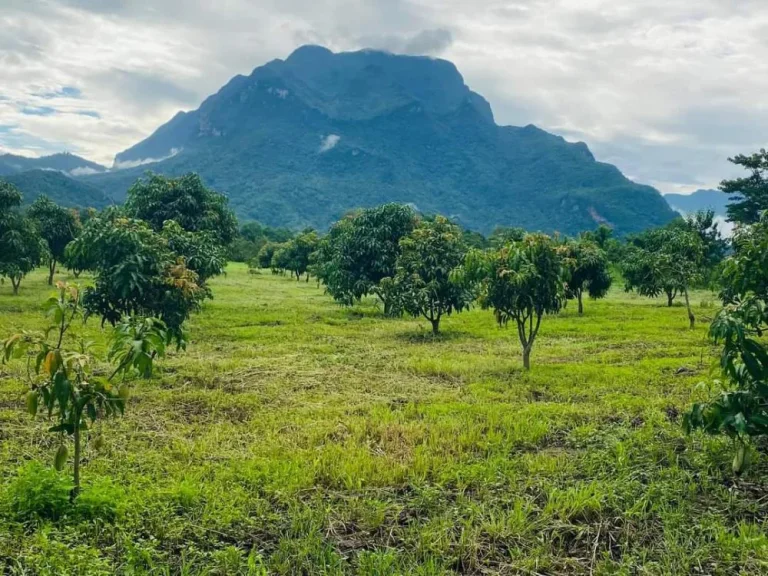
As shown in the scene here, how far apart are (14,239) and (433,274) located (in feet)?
55.4

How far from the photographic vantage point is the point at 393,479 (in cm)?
642

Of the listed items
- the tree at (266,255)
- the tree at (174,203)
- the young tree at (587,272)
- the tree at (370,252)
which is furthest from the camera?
the tree at (266,255)

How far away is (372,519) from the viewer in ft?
18.0

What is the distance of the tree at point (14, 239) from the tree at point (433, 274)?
51.8ft

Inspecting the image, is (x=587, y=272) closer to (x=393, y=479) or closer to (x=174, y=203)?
(x=174, y=203)

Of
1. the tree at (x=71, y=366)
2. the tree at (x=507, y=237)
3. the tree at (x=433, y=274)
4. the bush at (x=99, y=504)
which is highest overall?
the tree at (x=507, y=237)

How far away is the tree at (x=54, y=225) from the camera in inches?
1210

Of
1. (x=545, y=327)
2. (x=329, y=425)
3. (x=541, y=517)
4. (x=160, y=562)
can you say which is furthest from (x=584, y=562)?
(x=545, y=327)

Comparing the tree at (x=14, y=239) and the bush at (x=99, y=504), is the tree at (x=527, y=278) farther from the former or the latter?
the tree at (x=14, y=239)

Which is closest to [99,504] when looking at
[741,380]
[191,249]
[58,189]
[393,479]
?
[393,479]

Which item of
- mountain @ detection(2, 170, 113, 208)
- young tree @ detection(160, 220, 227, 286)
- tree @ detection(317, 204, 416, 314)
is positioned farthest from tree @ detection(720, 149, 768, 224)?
mountain @ detection(2, 170, 113, 208)

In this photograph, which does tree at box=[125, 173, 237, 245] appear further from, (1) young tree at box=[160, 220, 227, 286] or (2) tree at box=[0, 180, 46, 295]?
(1) young tree at box=[160, 220, 227, 286]

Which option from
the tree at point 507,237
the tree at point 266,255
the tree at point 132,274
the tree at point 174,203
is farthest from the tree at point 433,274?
the tree at point 266,255

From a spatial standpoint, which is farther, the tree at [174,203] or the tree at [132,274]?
the tree at [174,203]
